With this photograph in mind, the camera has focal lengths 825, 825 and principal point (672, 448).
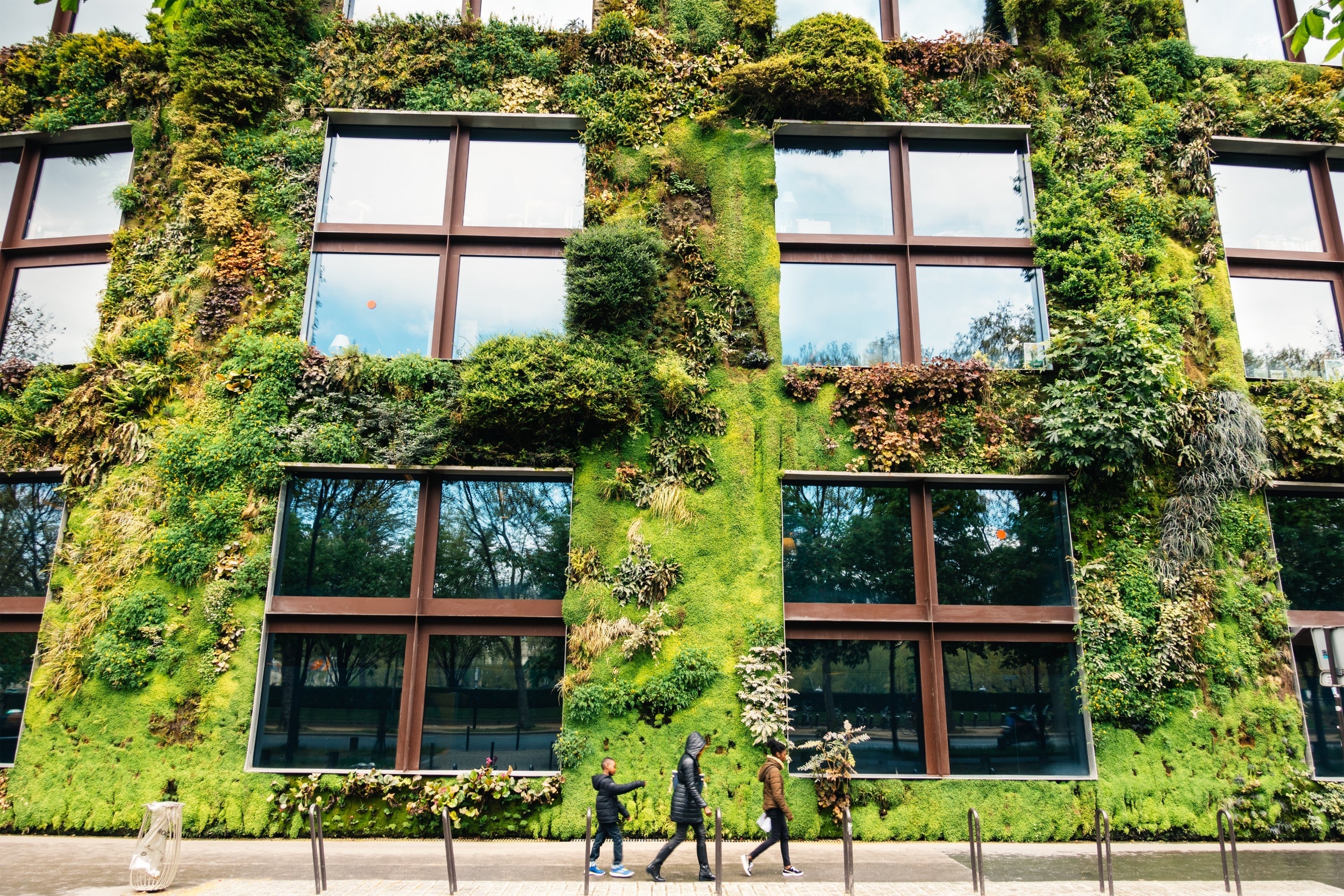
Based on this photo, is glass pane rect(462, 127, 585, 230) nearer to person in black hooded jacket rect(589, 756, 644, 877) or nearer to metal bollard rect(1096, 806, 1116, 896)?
person in black hooded jacket rect(589, 756, 644, 877)

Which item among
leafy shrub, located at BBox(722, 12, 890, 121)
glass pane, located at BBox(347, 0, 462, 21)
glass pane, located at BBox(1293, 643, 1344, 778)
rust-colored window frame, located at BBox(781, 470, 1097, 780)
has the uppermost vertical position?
glass pane, located at BBox(347, 0, 462, 21)

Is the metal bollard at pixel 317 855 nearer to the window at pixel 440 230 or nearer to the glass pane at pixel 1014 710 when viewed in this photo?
the window at pixel 440 230

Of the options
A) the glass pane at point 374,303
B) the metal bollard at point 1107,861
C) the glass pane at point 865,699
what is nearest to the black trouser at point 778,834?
the glass pane at point 865,699

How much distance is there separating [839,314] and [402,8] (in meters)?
9.69

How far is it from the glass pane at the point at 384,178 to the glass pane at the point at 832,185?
5.93 m

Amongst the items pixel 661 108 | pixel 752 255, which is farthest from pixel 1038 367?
pixel 661 108

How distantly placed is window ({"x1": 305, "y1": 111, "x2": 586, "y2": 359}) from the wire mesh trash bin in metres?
7.15

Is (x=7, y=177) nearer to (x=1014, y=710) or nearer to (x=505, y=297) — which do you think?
(x=505, y=297)

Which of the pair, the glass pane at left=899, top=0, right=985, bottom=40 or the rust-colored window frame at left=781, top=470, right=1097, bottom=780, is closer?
the rust-colored window frame at left=781, top=470, right=1097, bottom=780

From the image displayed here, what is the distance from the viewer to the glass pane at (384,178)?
14195 millimetres

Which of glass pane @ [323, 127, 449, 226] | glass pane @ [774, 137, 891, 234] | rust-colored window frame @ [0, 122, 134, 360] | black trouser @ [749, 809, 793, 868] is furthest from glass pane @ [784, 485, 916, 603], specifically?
rust-colored window frame @ [0, 122, 134, 360]

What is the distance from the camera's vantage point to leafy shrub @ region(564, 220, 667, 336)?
1295 centimetres

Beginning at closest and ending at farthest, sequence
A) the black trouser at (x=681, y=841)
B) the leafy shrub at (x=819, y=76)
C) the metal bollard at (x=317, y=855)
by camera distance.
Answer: the metal bollard at (x=317, y=855), the black trouser at (x=681, y=841), the leafy shrub at (x=819, y=76)

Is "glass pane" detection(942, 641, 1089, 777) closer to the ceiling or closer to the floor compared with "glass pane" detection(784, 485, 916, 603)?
closer to the floor
